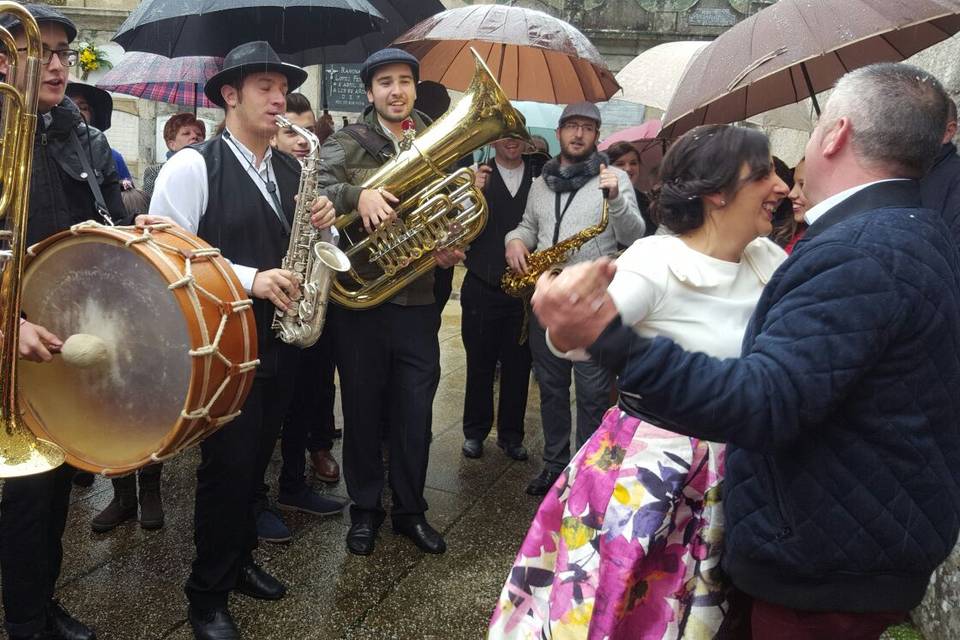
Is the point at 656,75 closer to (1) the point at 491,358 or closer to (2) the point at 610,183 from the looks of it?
(2) the point at 610,183

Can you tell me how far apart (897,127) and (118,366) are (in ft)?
7.22

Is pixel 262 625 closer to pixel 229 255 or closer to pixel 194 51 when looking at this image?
pixel 229 255

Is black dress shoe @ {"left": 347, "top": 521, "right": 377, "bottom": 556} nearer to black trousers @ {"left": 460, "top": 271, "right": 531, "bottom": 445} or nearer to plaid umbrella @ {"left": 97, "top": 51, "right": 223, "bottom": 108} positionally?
black trousers @ {"left": 460, "top": 271, "right": 531, "bottom": 445}

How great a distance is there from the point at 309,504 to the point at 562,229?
6.81 feet

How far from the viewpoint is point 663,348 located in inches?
52.8

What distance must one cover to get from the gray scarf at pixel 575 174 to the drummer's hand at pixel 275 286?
2.02m

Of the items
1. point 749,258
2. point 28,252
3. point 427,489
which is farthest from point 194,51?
point 749,258

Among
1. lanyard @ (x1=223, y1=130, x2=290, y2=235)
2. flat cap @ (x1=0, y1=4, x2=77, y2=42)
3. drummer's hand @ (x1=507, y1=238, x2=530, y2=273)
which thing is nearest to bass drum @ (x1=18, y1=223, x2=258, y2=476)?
lanyard @ (x1=223, y1=130, x2=290, y2=235)

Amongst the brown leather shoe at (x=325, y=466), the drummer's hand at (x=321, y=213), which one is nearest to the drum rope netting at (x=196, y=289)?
the drummer's hand at (x=321, y=213)

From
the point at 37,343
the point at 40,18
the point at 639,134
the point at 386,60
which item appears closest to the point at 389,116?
the point at 386,60

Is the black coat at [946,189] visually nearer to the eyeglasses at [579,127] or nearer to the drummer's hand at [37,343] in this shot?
the eyeglasses at [579,127]

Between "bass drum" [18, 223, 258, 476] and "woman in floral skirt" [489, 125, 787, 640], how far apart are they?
3.71 ft

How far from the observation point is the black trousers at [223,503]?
9.04ft

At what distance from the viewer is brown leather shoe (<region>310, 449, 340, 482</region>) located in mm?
4414
